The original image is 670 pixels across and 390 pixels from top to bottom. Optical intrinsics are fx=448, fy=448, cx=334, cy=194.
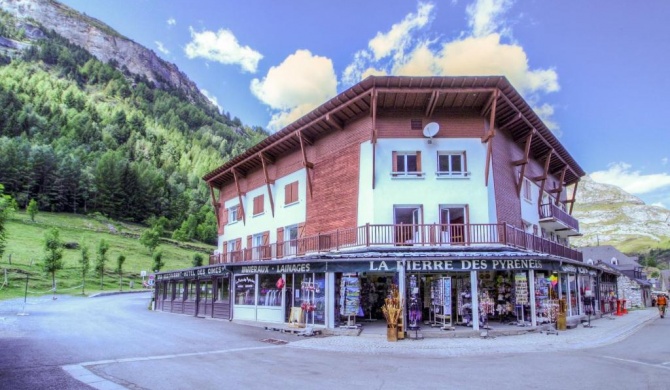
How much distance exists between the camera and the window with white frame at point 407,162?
73.3 feet

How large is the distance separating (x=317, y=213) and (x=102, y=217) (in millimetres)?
81342

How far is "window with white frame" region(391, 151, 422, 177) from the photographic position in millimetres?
22328

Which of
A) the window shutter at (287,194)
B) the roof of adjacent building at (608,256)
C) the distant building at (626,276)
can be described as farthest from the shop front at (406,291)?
the roof of adjacent building at (608,256)

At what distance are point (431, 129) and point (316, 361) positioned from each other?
13.4m

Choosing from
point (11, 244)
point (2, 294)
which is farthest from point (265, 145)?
point (11, 244)

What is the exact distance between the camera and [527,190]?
1060 inches

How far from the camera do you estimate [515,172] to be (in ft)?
82.5

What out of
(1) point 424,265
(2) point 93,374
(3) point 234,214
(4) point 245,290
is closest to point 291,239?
(4) point 245,290

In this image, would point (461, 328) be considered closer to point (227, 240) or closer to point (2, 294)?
point (227, 240)

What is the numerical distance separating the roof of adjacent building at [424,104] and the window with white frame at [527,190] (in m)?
2.32

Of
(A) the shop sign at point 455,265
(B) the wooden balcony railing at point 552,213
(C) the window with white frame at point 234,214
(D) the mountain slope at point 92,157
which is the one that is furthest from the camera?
(D) the mountain slope at point 92,157

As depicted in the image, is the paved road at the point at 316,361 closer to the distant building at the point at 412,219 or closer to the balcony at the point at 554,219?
the distant building at the point at 412,219

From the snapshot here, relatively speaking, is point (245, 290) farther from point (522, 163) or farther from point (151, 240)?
point (151, 240)

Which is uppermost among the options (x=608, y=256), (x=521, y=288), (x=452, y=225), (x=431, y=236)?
(x=608, y=256)
